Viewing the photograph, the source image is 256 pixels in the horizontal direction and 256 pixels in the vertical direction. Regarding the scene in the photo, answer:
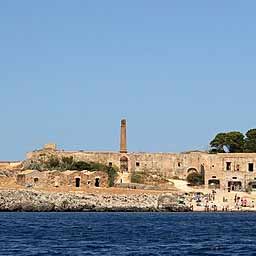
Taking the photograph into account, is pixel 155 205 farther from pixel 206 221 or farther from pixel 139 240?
pixel 139 240

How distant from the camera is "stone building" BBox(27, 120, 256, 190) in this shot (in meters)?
108

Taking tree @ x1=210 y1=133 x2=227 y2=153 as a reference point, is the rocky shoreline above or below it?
below

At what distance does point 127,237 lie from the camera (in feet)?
173

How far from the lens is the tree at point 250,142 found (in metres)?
116

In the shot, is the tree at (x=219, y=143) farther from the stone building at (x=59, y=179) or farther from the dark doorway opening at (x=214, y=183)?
the stone building at (x=59, y=179)

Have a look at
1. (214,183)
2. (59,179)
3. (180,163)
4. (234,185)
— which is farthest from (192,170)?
(59,179)

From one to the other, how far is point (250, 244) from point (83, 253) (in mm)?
9974

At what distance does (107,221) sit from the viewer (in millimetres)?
72000

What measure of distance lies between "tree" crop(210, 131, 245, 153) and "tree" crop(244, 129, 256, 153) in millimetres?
594

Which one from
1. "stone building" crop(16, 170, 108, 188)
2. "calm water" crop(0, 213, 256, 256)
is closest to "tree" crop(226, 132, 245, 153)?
"stone building" crop(16, 170, 108, 188)

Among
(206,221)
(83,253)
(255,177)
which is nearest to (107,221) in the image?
(206,221)

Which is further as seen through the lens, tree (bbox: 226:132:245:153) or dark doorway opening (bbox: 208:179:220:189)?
tree (bbox: 226:132:245:153)

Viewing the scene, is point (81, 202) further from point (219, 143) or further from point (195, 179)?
point (219, 143)

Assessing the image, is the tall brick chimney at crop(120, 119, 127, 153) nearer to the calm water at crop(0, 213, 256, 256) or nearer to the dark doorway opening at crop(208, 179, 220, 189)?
the dark doorway opening at crop(208, 179, 220, 189)
